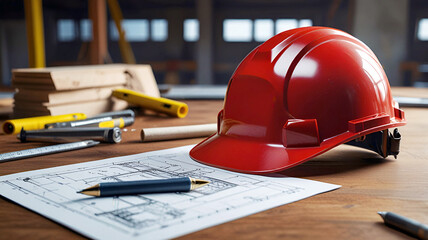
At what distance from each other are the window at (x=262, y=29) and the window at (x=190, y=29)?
1.43 m

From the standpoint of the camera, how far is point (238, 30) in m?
10.3

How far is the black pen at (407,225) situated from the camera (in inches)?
18.9

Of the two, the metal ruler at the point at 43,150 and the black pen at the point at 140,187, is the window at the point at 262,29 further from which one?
the black pen at the point at 140,187

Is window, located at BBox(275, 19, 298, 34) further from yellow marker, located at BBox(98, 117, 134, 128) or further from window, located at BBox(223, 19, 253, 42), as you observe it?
yellow marker, located at BBox(98, 117, 134, 128)

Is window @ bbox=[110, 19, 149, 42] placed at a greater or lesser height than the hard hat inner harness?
greater

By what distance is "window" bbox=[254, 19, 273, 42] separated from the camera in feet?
32.6

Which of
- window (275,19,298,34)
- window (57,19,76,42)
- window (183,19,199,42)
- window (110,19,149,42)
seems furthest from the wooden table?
window (57,19,76,42)

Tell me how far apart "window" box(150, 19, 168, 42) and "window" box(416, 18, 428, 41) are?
5700 millimetres

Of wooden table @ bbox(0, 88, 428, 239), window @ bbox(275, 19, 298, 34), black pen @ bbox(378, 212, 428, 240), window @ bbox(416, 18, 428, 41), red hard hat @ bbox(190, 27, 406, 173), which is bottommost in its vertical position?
wooden table @ bbox(0, 88, 428, 239)

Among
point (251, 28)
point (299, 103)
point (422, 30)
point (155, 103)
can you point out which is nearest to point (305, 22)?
point (251, 28)

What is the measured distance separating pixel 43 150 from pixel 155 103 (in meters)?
0.64

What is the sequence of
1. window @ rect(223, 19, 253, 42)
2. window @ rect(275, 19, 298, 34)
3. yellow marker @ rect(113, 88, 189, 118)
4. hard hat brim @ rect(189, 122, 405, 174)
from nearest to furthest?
hard hat brim @ rect(189, 122, 405, 174) → yellow marker @ rect(113, 88, 189, 118) → window @ rect(275, 19, 298, 34) → window @ rect(223, 19, 253, 42)

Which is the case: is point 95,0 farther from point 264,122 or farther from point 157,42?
point 157,42

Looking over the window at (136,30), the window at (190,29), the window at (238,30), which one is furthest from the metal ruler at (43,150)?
the window at (136,30)
